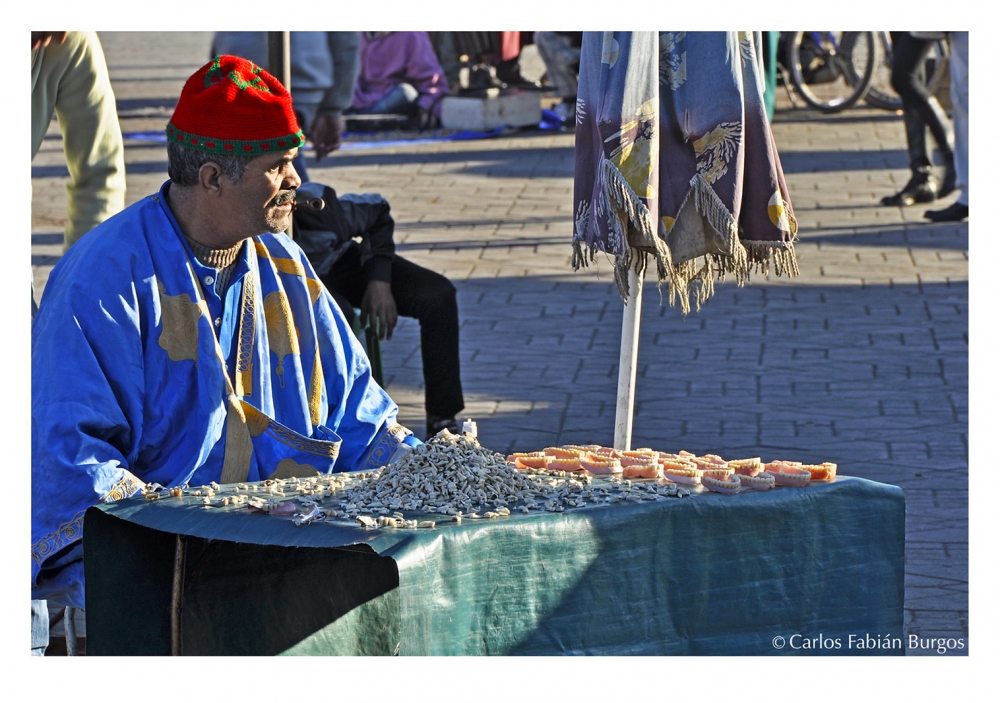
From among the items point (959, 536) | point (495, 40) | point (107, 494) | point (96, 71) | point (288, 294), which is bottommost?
point (959, 536)

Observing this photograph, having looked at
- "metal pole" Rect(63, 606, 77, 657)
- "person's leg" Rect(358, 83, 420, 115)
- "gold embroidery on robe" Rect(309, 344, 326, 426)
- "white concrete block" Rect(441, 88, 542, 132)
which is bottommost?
"metal pole" Rect(63, 606, 77, 657)

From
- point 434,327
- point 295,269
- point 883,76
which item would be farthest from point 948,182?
point 295,269

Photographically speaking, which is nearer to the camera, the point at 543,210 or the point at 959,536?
the point at 959,536

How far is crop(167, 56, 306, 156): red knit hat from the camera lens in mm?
2764

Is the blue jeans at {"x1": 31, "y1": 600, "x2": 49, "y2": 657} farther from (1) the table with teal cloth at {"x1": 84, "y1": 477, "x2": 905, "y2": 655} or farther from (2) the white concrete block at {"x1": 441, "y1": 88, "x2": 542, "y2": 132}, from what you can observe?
(2) the white concrete block at {"x1": 441, "y1": 88, "x2": 542, "y2": 132}

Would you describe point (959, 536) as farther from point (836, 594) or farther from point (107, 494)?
point (107, 494)

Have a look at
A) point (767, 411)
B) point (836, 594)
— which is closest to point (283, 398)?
point (836, 594)

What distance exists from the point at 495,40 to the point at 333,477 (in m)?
10.6

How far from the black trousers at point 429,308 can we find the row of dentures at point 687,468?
2.02 m

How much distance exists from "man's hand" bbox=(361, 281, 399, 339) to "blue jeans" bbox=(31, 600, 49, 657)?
1979 millimetres

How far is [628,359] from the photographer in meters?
3.33

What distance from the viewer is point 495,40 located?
12719 mm

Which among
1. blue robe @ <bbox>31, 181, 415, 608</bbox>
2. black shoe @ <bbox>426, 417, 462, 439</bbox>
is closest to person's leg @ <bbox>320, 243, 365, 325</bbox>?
black shoe @ <bbox>426, 417, 462, 439</bbox>

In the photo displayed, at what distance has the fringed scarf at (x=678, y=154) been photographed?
3092 millimetres
